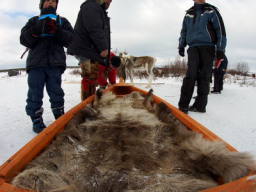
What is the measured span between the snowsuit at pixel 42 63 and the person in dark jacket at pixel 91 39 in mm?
366

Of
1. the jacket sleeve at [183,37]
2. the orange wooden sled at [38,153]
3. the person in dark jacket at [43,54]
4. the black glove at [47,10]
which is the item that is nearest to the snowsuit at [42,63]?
the person in dark jacket at [43,54]

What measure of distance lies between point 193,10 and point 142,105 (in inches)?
73.2

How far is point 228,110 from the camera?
2928mm

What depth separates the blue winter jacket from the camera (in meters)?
2.49

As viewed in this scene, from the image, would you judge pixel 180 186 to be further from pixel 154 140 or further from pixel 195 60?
pixel 195 60

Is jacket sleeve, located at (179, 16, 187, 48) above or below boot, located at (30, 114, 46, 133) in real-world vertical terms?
above

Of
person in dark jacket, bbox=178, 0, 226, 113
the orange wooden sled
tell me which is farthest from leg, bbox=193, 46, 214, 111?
the orange wooden sled

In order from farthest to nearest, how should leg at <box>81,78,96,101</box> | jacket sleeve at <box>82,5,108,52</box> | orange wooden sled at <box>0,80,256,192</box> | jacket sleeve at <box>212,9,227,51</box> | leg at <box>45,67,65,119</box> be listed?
1. leg at <box>81,78,96,101</box>
2. jacket sleeve at <box>212,9,227,51</box>
3. jacket sleeve at <box>82,5,108,52</box>
4. leg at <box>45,67,65,119</box>
5. orange wooden sled at <box>0,80,256,192</box>

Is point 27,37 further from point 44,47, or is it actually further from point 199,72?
point 199,72

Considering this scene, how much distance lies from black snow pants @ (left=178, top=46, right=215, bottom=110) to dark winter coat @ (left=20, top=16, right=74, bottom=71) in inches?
74.8

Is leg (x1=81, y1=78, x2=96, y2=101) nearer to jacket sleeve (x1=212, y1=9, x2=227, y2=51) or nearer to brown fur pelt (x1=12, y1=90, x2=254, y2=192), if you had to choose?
brown fur pelt (x1=12, y1=90, x2=254, y2=192)

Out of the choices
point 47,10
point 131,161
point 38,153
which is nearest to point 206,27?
point 47,10

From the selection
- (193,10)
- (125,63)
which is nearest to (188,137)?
(193,10)

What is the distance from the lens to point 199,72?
2.76 m
